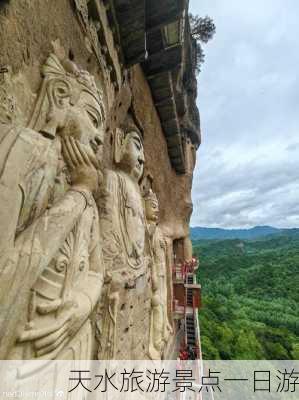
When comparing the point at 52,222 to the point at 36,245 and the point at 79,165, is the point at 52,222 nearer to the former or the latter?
the point at 36,245

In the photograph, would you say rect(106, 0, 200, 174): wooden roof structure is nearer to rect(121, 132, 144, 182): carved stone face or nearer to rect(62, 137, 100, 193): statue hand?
rect(121, 132, 144, 182): carved stone face

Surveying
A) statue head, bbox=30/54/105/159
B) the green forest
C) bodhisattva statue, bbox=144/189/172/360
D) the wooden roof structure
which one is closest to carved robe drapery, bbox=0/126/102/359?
statue head, bbox=30/54/105/159

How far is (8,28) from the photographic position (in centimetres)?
114

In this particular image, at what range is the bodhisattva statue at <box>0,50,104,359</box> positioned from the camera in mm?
896

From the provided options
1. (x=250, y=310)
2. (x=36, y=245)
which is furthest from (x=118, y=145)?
(x=250, y=310)

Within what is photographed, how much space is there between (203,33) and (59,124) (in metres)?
8.00

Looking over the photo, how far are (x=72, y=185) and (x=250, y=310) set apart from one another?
23517mm

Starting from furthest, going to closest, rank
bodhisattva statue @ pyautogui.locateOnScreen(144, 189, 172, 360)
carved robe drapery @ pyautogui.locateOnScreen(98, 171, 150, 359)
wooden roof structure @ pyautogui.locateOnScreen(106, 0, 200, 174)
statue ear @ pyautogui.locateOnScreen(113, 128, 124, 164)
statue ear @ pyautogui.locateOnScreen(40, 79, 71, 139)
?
bodhisattva statue @ pyautogui.locateOnScreen(144, 189, 172, 360)
statue ear @ pyautogui.locateOnScreen(113, 128, 124, 164)
wooden roof structure @ pyautogui.locateOnScreen(106, 0, 200, 174)
carved robe drapery @ pyautogui.locateOnScreen(98, 171, 150, 359)
statue ear @ pyautogui.locateOnScreen(40, 79, 71, 139)

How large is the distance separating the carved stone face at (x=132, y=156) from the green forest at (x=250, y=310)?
11.9 m

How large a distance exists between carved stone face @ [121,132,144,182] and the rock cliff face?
11 mm

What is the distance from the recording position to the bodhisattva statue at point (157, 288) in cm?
266

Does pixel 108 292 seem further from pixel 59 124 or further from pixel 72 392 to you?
pixel 59 124

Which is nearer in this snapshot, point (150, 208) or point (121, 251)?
point (121, 251)

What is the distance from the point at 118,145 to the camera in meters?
2.40
